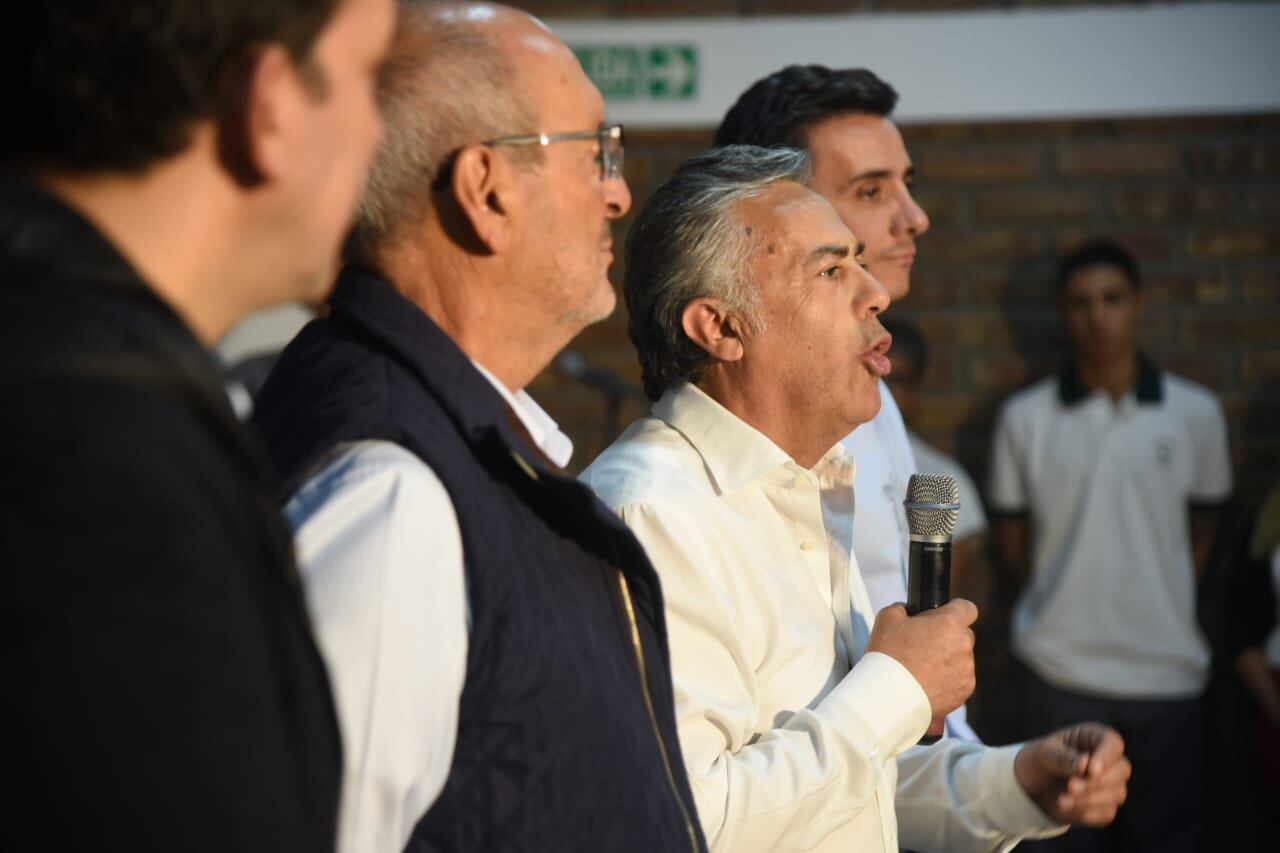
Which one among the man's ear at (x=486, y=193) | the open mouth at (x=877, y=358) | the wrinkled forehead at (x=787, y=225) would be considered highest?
the man's ear at (x=486, y=193)

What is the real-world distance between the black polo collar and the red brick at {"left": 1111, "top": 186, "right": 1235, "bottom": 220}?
542mm

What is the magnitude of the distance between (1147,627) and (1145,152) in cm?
170

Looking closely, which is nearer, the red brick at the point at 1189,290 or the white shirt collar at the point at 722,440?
the white shirt collar at the point at 722,440

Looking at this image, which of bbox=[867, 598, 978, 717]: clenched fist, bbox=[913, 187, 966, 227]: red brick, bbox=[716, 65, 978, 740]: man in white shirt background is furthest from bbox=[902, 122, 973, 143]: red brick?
bbox=[867, 598, 978, 717]: clenched fist

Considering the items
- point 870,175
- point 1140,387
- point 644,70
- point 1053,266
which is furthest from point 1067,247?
point 870,175

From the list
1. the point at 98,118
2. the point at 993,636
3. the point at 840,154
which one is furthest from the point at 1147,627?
the point at 98,118

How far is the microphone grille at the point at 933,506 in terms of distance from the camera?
2.20 meters

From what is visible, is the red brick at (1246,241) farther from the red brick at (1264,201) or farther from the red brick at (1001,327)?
the red brick at (1001,327)

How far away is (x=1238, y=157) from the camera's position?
5621 mm

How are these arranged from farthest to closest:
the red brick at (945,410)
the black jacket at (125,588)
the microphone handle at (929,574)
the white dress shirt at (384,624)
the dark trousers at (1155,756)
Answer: the red brick at (945,410) < the dark trousers at (1155,756) < the microphone handle at (929,574) < the white dress shirt at (384,624) < the black jacket at (125,588)

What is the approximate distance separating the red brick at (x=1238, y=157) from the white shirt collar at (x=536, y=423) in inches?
178

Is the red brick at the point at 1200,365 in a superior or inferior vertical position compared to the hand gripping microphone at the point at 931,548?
inferior

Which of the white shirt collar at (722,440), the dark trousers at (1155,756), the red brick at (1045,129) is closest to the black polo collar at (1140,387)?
the red brick at (1045,129)

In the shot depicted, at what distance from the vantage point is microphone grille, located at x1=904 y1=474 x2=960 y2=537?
2.20 m
